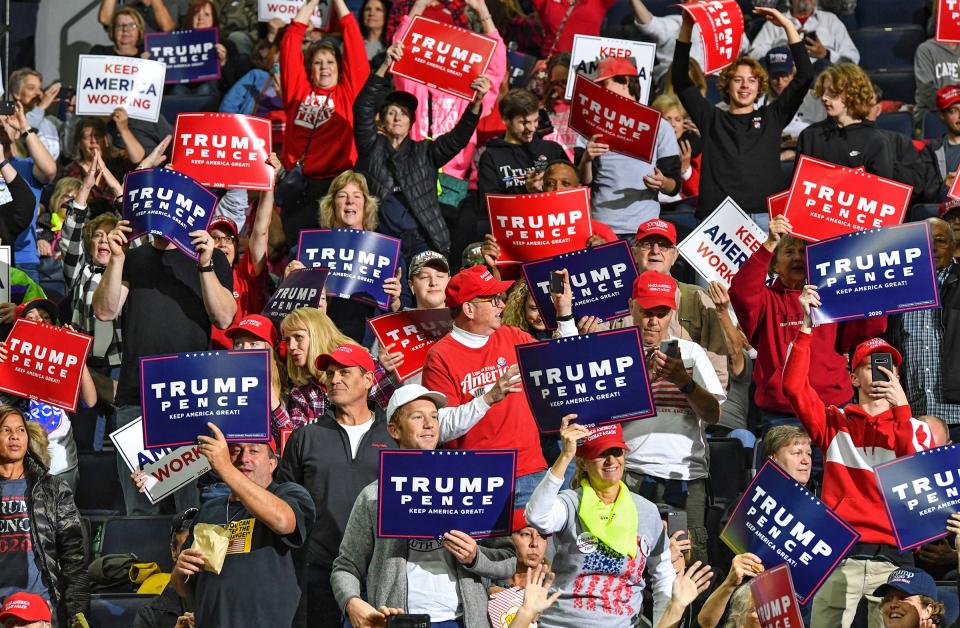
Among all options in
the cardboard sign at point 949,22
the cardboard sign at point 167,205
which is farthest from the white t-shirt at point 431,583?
the cardboard sign at point 949,22

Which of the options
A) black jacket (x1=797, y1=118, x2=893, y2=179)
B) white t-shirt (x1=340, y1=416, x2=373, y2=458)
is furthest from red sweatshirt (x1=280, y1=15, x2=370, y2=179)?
white t-shirt (x1=340, y1=416, x2=373, y2=458)

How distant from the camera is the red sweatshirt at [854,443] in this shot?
706 centimetres

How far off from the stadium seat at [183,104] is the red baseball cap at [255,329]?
4.98 meters

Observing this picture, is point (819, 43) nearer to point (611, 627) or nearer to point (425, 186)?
point (425, 186)

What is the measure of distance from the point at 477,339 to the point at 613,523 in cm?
131

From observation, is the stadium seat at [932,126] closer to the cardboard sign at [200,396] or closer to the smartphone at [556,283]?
the smartphone at [556,283]

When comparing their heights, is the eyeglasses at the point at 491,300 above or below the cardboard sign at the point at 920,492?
above

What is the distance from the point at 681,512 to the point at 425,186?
134 inches

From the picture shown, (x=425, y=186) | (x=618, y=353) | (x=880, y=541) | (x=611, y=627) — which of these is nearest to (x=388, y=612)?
(x=611, y=627)

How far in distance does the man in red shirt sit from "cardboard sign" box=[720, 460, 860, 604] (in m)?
0.99

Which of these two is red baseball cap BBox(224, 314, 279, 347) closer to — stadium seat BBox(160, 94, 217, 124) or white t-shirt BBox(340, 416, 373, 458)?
white t-shirt BBox(340, 416, 373, 458)

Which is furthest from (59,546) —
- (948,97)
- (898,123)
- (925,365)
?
(898,123)

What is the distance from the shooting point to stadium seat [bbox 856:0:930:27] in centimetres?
1289

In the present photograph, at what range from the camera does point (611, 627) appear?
6.27m
